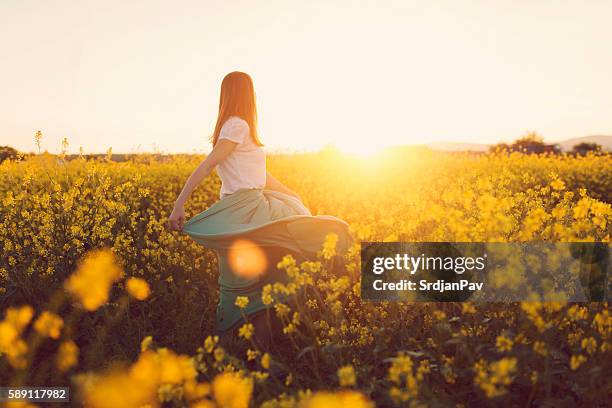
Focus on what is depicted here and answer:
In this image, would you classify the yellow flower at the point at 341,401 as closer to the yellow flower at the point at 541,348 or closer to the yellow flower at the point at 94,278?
the yellow flower at the point at 541,348

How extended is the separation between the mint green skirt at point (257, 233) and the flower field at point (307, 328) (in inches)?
8.2

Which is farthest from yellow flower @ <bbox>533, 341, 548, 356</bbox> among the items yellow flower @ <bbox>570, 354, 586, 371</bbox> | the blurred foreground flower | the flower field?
the blurred foreground flower

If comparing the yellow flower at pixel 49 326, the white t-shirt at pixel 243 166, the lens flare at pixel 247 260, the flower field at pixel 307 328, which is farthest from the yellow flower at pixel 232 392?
the yellow flower at pixel 49 326

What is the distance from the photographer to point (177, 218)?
3.71m

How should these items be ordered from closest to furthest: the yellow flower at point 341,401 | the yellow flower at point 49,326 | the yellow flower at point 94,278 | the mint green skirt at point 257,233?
the yellow flower at point 341,401 → the mint green skirt at point 257,233 → the yellow flower at point 49,326 → the yellow flower at point 94,278

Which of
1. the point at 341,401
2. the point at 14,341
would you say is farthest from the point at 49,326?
the point at 341,401

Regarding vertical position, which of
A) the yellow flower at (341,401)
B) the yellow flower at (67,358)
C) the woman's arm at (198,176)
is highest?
the woman's arm at (198,176)

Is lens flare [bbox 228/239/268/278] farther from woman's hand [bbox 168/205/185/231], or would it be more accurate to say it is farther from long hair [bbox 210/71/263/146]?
long hair [bbox 210/71/263/146]

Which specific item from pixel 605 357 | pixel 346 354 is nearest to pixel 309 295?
pixel 346 354

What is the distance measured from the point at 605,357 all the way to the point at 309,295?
2225 mm

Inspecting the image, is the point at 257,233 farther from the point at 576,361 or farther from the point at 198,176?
the point at 576,361

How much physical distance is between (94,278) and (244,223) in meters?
1.94

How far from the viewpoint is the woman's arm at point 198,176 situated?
3.67 meters

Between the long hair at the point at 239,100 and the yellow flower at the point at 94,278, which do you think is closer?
the long hair at the point at 239,100
